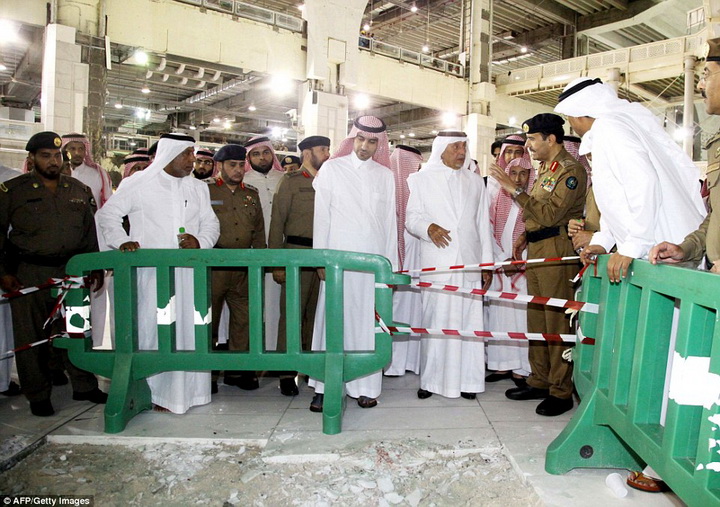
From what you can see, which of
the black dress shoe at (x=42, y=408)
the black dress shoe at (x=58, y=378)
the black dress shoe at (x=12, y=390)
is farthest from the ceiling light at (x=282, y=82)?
the black dress shoe at (x=42, y=408)

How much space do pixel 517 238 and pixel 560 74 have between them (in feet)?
44.1

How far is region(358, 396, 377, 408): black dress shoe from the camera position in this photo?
11.6 feet

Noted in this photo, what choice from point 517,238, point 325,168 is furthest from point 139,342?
point 517,238

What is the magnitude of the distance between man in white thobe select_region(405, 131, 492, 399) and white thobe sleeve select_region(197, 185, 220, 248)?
4.75 ft

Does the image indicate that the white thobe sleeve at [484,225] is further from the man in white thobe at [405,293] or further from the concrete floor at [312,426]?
the concrete floor at [312,426]

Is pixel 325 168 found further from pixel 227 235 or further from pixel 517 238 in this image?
pixel 517 238

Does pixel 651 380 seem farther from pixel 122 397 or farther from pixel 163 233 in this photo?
pixel 163 233

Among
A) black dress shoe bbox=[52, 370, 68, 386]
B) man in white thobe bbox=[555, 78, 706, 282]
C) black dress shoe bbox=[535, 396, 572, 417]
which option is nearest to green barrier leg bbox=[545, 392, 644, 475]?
man in white thobe bbox=[555, 78, 706, 282]

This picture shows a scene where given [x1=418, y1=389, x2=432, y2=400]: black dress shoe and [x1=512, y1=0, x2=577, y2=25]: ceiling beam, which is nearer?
[x1=418, y1=389, x2=432, y2=400]: black dress shoe

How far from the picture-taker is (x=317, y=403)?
11.3 ft

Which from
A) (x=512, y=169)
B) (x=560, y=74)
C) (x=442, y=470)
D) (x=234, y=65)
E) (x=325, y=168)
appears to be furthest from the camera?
(x=560, y=74)

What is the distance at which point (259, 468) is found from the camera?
269 centimetres

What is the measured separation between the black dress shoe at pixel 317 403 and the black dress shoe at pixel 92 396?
1439mm

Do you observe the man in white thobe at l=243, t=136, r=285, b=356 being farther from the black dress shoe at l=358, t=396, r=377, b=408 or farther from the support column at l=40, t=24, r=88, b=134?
the support column at l=40, t=24, r=88, b=134
